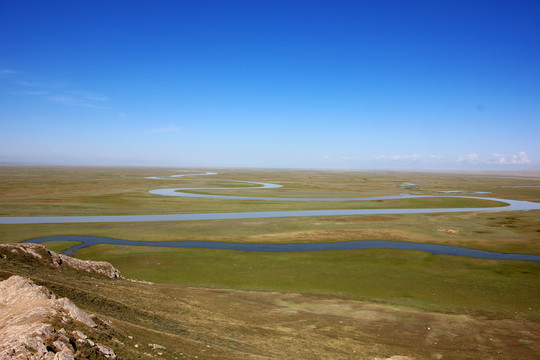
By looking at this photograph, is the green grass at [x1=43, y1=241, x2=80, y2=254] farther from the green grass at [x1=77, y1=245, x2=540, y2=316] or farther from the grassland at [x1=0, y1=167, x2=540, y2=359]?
the green grass at [x1=77, y1=245, x2=540, y2=316]

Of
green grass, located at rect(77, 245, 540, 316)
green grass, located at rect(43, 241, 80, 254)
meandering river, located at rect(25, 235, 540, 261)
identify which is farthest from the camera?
meandering river, located at rect(25, 235, 540, 261)

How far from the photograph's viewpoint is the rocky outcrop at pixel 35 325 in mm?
8391

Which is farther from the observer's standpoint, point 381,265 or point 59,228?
point 59,228

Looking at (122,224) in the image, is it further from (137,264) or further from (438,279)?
(438,279)

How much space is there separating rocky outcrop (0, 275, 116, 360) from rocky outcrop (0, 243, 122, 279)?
711 centimetres

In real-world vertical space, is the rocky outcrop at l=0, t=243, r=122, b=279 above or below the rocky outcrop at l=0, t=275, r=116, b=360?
below

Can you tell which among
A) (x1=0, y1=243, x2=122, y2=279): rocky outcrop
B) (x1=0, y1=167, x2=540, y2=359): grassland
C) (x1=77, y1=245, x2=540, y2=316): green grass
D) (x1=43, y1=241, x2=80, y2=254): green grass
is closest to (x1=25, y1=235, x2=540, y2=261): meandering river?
(x1=43, y1=241, x2=80, y2=254): green grass

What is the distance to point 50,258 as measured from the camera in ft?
64.2

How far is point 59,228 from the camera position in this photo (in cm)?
4353

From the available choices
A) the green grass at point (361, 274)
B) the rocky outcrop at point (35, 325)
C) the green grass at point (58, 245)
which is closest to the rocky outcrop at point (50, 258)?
the green grass at point (361, 274)

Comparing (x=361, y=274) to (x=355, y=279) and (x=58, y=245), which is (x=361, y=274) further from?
(x=58, y=245)

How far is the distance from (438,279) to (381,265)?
16.5 feet

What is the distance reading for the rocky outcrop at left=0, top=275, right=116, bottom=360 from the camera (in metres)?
8.39

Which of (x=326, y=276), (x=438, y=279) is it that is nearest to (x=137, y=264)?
(x=326, y=276)
